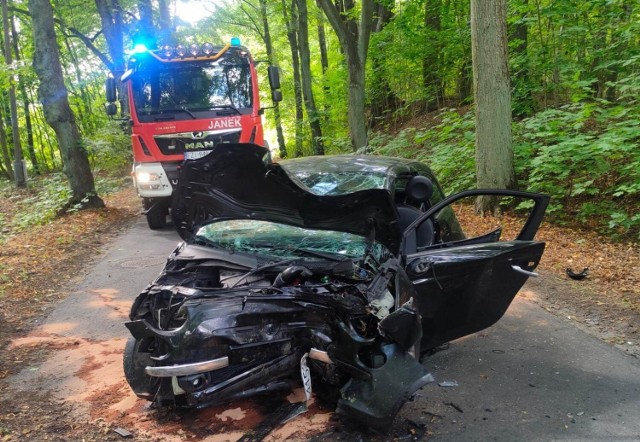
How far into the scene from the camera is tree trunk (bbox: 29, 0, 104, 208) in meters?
10.3

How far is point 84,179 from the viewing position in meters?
11.1

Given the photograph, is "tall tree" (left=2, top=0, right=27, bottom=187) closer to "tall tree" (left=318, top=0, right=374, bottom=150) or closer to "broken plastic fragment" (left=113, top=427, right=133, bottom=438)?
"tall tree" (left=318, top=0, right=374, bottom=150)

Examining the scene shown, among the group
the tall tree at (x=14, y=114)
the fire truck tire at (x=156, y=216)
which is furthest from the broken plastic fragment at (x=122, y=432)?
the tall tree at (x=14, y=114)

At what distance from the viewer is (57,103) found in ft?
34.7

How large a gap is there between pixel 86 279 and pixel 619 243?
746cm

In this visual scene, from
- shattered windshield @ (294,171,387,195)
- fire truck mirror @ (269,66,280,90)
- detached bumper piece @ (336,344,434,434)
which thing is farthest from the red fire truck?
detached bumper piece @ (336,344,434,434)

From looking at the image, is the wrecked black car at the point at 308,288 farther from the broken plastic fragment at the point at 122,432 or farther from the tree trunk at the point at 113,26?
the tree trunk at the point at 113,26

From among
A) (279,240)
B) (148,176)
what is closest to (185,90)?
(148,176)

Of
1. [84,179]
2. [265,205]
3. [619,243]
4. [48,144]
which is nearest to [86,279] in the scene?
[265,205]

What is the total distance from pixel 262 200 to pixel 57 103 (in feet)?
29.9

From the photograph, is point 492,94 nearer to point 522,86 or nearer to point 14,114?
point 522,86

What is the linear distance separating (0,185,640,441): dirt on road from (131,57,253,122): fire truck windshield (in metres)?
2.75

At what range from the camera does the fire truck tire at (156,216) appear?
30.2 ft

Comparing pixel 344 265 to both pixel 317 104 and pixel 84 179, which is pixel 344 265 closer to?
pixel 84 179
